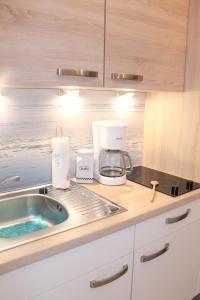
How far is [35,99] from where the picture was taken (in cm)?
132

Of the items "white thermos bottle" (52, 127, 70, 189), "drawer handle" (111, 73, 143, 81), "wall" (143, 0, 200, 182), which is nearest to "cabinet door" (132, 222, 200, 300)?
"wall" (143, 0, 200, 182)

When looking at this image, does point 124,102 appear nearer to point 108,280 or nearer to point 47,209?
point 47,209

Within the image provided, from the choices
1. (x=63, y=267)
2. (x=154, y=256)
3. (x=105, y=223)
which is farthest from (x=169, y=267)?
(x=63, y=267)

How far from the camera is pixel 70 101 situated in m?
1.44

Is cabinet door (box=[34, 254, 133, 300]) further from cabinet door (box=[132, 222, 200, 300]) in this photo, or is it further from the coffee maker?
the coffee maker

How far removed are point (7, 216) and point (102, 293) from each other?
531 millimetres

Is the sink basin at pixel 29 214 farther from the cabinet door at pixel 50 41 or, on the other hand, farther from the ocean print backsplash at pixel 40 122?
the cabinet door at pixel 50 41

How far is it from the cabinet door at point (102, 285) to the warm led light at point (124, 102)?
0.91 meters

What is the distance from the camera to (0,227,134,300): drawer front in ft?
2.60

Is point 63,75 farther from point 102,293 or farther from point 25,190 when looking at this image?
point 102,293

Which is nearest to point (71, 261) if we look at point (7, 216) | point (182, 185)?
point (7, 216)

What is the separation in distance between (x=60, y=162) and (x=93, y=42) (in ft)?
1.85

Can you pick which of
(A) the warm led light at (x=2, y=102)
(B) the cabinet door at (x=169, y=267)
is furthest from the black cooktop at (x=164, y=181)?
(A) the warm led light at (x=2, y=102)

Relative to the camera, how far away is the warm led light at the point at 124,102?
1650mm
